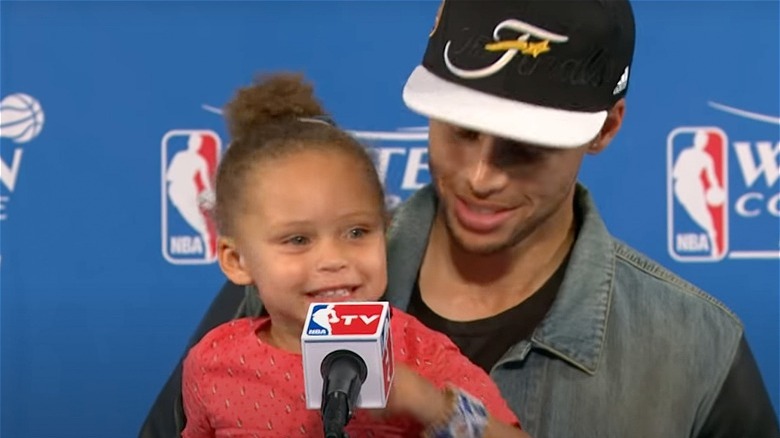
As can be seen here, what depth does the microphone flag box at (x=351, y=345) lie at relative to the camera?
2.64 ft

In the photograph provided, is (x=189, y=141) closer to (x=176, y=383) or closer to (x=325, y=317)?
(x=176, y=383)

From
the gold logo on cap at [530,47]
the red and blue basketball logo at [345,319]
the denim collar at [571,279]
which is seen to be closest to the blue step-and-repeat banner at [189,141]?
the denim collar at [571,279]

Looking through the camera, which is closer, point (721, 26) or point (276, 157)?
point (276, 157)

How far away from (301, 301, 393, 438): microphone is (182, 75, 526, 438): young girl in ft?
0.63

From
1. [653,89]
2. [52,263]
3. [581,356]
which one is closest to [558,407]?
[581,356]

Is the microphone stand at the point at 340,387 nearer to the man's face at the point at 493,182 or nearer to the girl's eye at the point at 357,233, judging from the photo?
the girl's eye at the point at 357,233

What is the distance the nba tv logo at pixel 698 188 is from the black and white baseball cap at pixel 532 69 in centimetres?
44

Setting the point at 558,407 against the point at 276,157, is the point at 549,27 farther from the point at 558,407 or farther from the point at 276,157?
the point at 558,407

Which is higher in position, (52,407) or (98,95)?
(98,95)

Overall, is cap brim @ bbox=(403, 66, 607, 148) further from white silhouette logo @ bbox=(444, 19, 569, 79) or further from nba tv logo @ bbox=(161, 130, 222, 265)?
nba tv logo @ bbox=(161, 130, 222, 265)

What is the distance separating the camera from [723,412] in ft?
4.32

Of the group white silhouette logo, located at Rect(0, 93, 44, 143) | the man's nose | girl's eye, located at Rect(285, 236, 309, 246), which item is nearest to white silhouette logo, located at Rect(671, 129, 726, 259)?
the man's nose

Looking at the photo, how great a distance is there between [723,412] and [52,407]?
2.76ft

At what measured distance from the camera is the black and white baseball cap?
120cm
